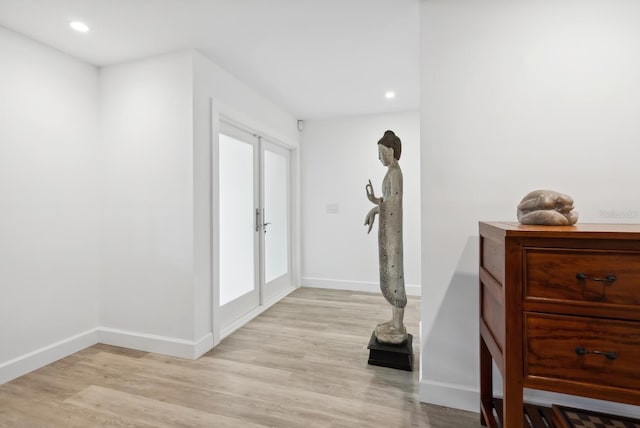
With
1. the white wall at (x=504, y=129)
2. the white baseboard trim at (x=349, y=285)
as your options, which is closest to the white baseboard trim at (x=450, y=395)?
the white wall at (x=504, y=129)

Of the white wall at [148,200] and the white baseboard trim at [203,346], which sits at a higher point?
the white wall at [148,200]

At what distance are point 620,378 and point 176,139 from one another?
2.79 metres

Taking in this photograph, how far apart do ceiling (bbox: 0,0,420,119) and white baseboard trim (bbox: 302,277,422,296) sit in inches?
99.8

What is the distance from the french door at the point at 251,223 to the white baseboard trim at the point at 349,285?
1.29ft

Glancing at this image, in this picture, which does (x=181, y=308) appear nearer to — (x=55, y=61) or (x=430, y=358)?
(x=430, y=358)

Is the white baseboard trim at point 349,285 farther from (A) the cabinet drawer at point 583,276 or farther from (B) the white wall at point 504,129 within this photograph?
(A) the cabinet drawer at point 583,276

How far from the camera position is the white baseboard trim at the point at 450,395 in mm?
1683

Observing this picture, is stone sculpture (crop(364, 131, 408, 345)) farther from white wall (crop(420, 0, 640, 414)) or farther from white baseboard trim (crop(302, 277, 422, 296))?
white baseboard trim (crop(302, 277, 422, 296))

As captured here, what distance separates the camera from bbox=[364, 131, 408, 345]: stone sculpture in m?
2.13

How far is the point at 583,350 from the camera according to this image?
0.99 metres

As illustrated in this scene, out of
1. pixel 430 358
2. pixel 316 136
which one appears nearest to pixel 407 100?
pixel 316 136

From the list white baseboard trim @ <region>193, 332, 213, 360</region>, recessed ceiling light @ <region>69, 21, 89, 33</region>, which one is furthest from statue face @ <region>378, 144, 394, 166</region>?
recessed ceiling light @ <region>69, 21, 89, 33</region>

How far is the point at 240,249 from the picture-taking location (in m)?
3.14

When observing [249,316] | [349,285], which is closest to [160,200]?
[249,316]
